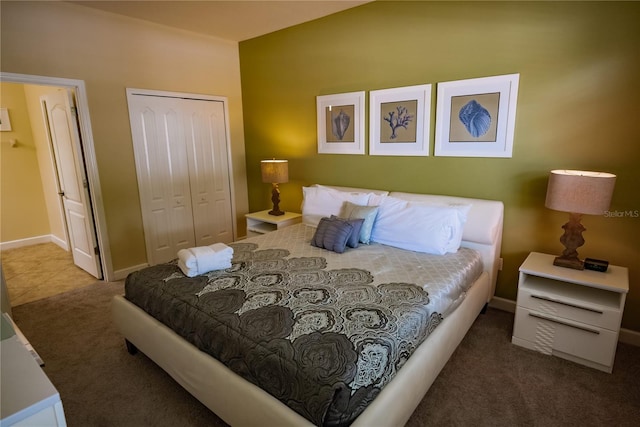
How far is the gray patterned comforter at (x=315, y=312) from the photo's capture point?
51.5 inches

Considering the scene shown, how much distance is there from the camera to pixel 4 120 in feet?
14.9

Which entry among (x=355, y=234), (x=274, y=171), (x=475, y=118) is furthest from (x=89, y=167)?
(x=475, y=118)

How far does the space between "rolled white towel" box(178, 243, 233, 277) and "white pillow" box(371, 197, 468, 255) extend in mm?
1241

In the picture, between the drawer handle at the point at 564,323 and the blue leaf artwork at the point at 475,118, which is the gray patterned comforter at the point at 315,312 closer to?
the drawer handle at the point at 564,323

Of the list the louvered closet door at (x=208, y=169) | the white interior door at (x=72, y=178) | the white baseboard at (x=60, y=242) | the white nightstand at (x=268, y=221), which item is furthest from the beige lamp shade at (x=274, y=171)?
the white baseboard at (x=60, y=242)

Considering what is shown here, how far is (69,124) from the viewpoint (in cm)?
334

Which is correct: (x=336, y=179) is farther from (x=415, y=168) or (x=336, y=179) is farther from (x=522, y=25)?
(x=522, y=25)

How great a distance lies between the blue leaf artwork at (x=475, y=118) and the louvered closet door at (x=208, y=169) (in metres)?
2.98

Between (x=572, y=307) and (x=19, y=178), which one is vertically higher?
(x=19, y=178)

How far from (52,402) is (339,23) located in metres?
3.56

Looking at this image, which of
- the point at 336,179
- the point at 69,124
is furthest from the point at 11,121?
the point at 336,179

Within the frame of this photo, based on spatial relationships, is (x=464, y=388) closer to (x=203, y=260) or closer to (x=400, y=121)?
A: (x=203, y=260)

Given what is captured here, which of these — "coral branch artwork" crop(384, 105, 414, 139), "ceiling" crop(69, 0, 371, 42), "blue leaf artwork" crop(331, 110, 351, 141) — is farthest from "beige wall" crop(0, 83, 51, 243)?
"coral branch artwork" crop(384, 105, 414, 139)

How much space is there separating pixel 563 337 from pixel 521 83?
1793mm
